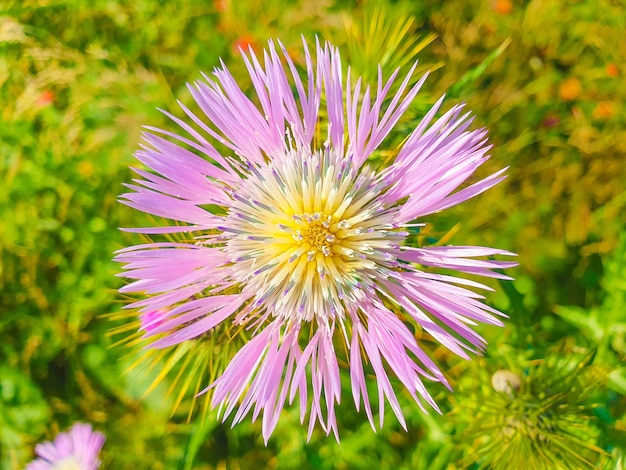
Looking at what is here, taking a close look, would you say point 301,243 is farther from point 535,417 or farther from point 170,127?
point 170,127

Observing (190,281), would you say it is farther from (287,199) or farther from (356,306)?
(356,306)

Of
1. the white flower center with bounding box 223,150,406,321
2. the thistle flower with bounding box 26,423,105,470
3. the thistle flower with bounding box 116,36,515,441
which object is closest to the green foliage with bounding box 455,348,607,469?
the thistle flower with bounding box 116,36,515,441

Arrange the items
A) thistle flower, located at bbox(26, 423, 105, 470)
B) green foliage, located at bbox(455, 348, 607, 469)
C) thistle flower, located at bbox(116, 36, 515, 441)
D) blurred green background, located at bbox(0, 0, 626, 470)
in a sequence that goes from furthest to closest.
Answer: blurred green background, located at bbox(0, 0, 626, 470)
thistle flower, located at bbox(26, 423, 105, 470)
green foliage, located at bbox(455, 348, 607, 469)
thistle flower, located at bbox(116, 36, 515, 441)

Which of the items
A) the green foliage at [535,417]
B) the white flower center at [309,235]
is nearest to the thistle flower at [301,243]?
the white flower center at [309,235]

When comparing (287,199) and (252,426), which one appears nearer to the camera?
(287,199)

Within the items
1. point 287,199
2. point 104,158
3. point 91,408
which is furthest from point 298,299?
point 91,408

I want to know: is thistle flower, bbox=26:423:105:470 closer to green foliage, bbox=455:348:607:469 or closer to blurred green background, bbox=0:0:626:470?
blurred green background, bbox=0:0:626:470

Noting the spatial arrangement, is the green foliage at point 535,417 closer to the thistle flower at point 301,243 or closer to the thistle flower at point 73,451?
the thistle flower at point 301,243
